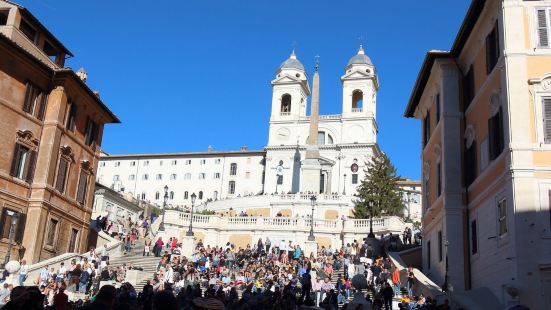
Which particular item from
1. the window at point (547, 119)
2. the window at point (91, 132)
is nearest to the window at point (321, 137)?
Result: the window at point (91, 132)

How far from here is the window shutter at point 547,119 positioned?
20.2m

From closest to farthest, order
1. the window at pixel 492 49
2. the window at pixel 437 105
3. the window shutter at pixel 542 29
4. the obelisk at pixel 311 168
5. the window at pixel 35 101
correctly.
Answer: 1. the window shutter at pixel 542 29
2. the window at pixel 492 49
3. the window at pixel 437 105
4. the window at pixel 35 101
5. the obelisk at pixel 311 168

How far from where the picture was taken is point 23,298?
6090 mm

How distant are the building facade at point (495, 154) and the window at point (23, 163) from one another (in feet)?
65.2

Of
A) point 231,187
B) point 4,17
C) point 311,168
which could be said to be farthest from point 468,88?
point 231,187

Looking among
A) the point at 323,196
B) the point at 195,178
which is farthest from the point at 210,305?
the point at 195,178

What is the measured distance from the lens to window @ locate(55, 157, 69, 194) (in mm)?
33562

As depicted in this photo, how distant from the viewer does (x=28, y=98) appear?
32.0 metres

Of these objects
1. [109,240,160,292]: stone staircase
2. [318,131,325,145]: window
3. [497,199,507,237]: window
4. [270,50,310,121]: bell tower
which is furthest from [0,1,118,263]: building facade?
[270,50,310,121]: bell tower

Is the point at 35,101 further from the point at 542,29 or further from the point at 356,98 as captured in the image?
the point at 356,98

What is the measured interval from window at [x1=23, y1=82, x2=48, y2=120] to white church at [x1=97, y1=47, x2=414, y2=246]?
131 feet

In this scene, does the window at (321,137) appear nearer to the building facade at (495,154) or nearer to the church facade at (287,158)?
the church facade at (287,158)

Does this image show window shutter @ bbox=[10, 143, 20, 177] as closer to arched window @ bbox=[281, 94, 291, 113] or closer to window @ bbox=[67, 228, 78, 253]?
window @ bbox=[67, 228, 78, 253]

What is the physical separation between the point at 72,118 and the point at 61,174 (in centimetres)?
334
